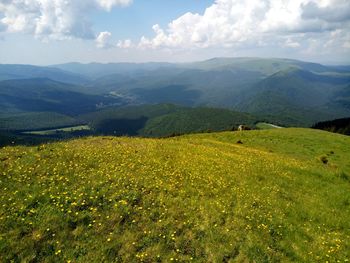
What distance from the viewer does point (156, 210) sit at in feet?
53.6

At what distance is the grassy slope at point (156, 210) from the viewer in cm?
1341

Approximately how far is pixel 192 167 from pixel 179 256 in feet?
38.0

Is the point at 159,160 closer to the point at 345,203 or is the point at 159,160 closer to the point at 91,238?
the point at 91,238

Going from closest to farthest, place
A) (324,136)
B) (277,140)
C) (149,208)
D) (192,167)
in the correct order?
(149,208) → (192,167) → (277,140) → (324,136)

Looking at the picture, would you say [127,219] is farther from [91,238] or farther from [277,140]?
[277,140]

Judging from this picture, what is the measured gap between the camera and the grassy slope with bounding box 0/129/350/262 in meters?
13.4

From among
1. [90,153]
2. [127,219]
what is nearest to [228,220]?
[127,219]

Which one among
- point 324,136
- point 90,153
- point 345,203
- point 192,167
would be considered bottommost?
point 324,136

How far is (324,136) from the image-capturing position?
6119 centimetres

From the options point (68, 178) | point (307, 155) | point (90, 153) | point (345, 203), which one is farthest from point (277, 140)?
point (68, 178)

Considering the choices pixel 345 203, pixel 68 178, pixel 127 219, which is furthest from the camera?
pixel 345 203

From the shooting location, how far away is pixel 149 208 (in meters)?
16.3

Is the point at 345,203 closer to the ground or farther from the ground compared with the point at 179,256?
closer to the ground

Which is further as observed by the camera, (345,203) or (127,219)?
(345,203)
